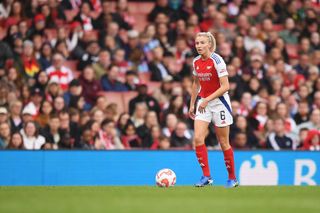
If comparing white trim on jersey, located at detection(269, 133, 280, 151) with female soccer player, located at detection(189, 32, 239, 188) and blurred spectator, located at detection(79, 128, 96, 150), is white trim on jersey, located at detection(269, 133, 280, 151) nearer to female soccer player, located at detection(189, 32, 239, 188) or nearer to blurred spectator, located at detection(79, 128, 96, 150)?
blurred spectator, located at detection(79, 128, 96, 150)

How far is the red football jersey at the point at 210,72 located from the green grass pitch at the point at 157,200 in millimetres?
1346

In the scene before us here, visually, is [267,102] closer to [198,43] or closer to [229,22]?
[229,22]

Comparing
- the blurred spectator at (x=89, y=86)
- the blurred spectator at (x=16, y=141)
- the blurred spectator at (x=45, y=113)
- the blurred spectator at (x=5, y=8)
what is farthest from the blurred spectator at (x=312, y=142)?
the blurred spectator at (x=5, y=8)

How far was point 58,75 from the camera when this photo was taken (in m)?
18.7

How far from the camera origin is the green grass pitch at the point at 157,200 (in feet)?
31.5

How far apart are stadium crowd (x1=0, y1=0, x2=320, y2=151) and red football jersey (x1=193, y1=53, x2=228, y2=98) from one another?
14.2 ft

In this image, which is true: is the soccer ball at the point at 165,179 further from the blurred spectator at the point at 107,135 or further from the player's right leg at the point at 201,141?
the blurred spectator at the point at 107,135

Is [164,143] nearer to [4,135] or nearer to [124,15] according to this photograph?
[4,135]

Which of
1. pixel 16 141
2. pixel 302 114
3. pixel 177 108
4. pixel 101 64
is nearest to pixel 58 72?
pixel 101 64

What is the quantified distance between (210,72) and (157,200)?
2612mm

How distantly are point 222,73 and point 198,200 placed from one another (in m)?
2.42

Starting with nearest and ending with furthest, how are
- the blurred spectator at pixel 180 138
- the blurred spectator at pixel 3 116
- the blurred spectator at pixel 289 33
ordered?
the blurred spectator at pixel 3 116, the blurred spectator at pixel 180 138, the blurred spectator at pixel 289 33

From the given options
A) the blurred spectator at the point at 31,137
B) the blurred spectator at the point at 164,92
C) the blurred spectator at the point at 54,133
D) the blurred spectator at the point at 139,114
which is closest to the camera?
the blurred spectator at the point at 31,137

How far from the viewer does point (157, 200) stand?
35.0ft
